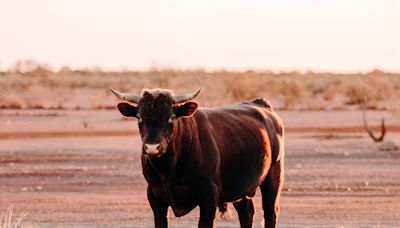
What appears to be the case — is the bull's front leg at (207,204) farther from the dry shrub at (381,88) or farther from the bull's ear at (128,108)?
the dry shrub at (381,88)

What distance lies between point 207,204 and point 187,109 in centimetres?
108

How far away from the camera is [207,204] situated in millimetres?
14078

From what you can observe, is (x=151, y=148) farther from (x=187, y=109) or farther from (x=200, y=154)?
(x=200, y=154)

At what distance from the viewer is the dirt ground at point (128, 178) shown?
21.8 m

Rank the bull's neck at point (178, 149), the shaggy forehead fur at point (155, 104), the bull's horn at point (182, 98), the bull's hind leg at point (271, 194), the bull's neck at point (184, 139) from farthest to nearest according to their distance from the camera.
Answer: the bull's hind leg at point (271, 194)
the bull's neck at point (184, 139)
the bull's neck at point (178, 149)
the bull's horn at point (182, 98)
the shaggy forehead fur at point (155, 104)

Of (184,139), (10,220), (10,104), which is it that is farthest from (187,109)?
(10,104)

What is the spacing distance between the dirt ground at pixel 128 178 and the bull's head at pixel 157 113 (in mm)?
6602

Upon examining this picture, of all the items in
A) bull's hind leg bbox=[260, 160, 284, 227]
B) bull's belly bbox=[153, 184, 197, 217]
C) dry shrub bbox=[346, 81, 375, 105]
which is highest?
bull's belly bbox=[153, 184, 197, 217]

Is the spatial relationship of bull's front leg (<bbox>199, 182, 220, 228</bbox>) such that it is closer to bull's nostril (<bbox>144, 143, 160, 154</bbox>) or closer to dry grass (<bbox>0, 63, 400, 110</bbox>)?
bull's nostril (<bbox>144, 143, 160, 154</bbox>)

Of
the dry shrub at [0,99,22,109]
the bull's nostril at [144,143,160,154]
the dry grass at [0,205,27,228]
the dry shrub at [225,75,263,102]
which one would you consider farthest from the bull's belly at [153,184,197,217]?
the dry shrub at [225,75,263,102]

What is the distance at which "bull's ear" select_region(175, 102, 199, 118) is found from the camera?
44.7 ft

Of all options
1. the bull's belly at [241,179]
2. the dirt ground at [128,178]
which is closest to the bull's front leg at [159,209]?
the bull's belly at [241,179]

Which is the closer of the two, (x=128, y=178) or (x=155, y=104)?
(x=155, y=104)

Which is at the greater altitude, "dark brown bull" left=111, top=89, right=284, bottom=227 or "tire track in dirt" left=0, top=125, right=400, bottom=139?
"dark brown bull" left=111, top=89, right=284, bottom=227
